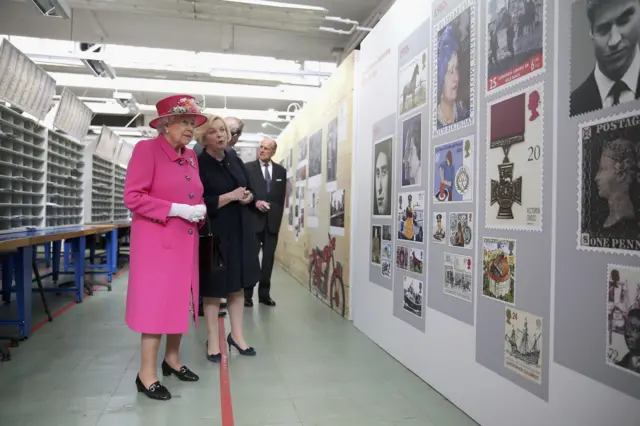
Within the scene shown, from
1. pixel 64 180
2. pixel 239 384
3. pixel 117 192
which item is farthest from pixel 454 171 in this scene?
pixel 117 192

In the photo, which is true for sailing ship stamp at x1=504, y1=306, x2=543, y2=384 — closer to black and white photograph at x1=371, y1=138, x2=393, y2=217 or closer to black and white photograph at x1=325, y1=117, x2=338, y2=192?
black and white photograph at x1=371, y1=138, x2=393, y2=217

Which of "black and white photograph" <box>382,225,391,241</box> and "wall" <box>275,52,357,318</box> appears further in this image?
"wall" <box>275,52,357,318</box>

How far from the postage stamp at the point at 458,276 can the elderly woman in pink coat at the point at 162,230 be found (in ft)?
4.28

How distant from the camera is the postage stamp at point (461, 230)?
7.28 ft

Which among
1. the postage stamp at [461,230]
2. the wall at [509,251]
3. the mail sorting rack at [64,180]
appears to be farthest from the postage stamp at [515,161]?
the mail sorting rack at [64,180]

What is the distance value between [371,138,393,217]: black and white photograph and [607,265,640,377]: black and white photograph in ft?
6.39

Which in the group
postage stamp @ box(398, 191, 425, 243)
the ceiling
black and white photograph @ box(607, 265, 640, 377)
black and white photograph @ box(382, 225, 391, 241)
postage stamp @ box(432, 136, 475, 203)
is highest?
the ceiling

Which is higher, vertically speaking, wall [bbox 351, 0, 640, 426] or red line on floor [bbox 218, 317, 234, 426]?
wall [bbox 351, 0, 640, 426]

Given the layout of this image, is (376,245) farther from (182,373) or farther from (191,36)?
(191,36)

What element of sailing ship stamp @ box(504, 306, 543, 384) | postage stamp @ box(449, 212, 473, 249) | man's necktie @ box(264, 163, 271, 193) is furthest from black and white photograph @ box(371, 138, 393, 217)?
man's necktie @ box(264, 163, 271, 193)

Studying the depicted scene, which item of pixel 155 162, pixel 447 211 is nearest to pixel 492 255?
pixel 447 211

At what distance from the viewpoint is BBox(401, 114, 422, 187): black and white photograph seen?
2.85 metres

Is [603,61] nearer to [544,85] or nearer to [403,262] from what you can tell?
[544,85]

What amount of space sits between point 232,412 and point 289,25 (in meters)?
3.86
